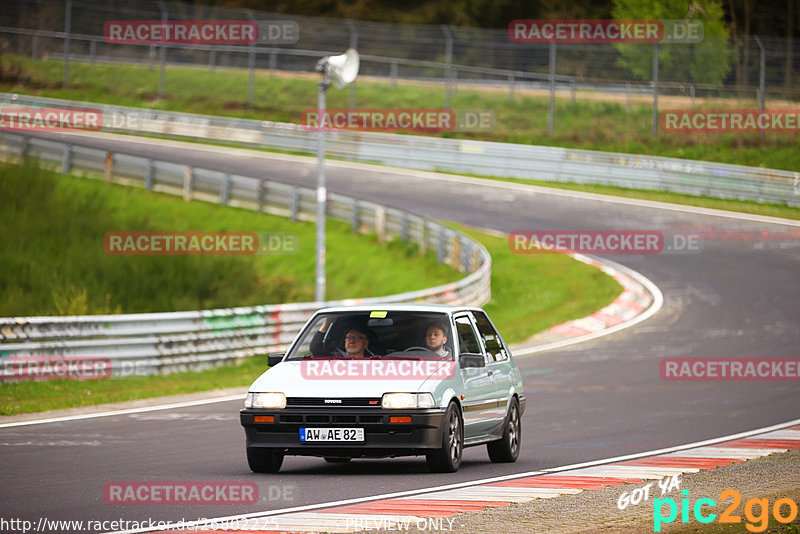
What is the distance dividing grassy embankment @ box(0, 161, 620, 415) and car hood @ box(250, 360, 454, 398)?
23.6ft

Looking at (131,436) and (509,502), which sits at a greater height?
(509,502)

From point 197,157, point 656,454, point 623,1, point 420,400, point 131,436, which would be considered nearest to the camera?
point 420,400

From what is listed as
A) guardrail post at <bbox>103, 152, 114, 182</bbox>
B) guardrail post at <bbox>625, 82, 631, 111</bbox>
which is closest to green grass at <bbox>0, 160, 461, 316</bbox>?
guardrail post at <bbox>103, 152, 114, 182</bbox>

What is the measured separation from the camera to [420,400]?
10305mm

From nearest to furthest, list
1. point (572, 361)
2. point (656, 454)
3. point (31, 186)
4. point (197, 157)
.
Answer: point (656, 454) < point (572, 361) < point (31, 186) < point (197, 157)

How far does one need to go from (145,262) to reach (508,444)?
1760 centimetres

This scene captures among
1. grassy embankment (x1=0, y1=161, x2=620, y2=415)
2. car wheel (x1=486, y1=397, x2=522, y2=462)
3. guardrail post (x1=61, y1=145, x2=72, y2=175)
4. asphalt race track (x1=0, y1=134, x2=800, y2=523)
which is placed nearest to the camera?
asphalt race track (x1=0, y1=134, x2=800, y2=523)

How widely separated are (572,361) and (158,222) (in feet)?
65.4

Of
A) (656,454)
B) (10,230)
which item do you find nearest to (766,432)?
(656,454)

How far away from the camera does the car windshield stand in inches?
440

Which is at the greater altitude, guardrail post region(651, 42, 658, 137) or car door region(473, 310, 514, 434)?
guardrail post region(651, 42, 658, 137)

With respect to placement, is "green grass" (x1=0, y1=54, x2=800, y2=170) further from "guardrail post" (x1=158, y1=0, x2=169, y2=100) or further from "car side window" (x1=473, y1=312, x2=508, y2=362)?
"car side window" (x1=473, y1=312, x2=508, y2=362)

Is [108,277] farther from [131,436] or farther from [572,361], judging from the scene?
[131,436]

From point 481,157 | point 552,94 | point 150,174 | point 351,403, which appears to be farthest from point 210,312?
point 481,157
